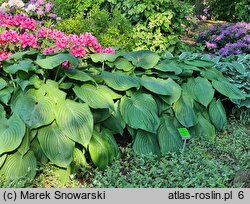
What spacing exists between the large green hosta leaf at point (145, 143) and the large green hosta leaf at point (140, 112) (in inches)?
4.0

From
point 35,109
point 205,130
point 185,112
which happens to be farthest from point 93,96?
point 205,130

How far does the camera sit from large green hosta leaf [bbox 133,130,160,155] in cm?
343

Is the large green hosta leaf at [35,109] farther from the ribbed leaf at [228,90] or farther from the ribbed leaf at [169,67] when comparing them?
the ribbed leaf at [228,90]

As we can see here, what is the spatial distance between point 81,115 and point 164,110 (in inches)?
38.5

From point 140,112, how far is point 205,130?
0.78 metres

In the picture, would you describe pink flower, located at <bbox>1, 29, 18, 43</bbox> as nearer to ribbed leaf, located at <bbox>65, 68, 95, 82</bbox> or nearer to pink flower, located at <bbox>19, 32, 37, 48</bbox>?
pink flower, located at <bbox>19, 32, 37, 48</bbox>

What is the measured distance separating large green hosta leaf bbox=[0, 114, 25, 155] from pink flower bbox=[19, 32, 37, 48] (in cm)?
100

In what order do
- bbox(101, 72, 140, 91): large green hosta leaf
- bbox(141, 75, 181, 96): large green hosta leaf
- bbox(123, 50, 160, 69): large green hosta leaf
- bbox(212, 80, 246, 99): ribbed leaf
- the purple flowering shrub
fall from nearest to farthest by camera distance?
bbox(101, 72, 140, 91): large green hosta leaf → bbox(141, 75, 181, 96): large green hosta leaf → bbox(123, 50, 160, 69): large green hosta leaf → bbox(212, 80, 246, 99): ribbed leaf → the purple flowering shrub

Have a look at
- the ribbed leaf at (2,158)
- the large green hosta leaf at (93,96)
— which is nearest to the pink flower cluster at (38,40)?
the large green hosta leaf at (93,96)

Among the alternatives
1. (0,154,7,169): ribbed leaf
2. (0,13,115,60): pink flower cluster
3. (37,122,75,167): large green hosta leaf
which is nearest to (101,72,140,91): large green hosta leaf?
(0,13,115,60): pink flower cluster

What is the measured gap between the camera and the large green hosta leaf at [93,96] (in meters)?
3.25

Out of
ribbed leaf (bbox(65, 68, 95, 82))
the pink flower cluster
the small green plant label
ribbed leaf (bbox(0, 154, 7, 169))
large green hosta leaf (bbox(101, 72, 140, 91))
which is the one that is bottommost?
ribbed leaf (bbox(0, 154, 7, 169))

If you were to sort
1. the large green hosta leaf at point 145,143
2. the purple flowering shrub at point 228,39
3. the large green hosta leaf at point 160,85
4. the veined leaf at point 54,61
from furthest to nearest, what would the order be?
the purple flowering shrub at point 228,39
the large green hosta leaf at point 160,85
the large green hosta leaf at point 145,143
the veined leaf at point 54,61

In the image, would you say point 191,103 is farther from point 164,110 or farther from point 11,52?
point 11,52
